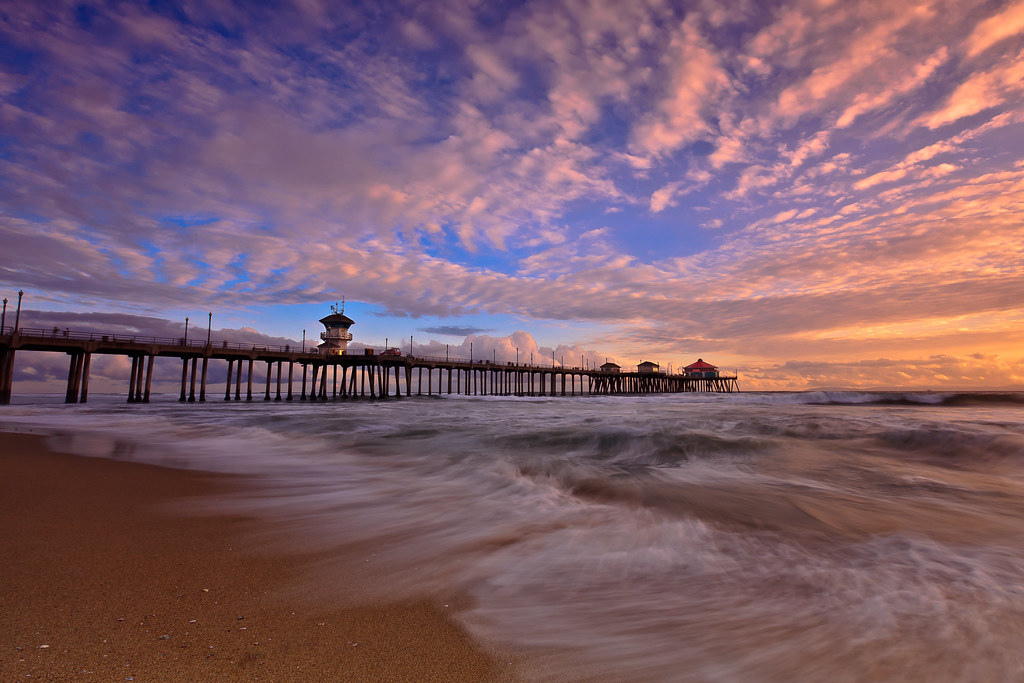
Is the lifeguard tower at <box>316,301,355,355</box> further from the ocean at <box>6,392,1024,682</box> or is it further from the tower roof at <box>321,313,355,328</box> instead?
the ocean at <box>6,392,1024,682</box>

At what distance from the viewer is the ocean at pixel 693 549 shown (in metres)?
2.70

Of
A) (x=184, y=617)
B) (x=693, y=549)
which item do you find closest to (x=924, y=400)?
(x=693, y=549)

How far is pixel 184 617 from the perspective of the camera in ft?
8.62

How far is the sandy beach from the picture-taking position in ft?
7.04

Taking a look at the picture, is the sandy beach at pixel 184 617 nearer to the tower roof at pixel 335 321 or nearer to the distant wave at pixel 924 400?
the distant wave at pixel 924 400

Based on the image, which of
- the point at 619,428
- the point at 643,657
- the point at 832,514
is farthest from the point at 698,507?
the point at 619,428

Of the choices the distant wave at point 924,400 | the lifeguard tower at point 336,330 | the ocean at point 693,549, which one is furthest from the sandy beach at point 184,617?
the lifeguard tower at point 336,330

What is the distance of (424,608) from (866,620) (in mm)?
2955

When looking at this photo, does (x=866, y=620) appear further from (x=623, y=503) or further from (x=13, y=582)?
(x=13, y=582)

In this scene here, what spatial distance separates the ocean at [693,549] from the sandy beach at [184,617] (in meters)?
0.40

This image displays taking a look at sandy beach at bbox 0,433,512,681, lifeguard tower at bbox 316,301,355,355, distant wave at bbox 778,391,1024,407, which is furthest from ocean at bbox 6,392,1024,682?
lifeguard tower at bbox 316,301,355,355

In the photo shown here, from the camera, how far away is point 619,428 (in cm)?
1541

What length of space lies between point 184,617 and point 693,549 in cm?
420

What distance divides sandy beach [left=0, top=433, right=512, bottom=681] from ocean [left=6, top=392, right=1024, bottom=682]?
0.40 meters
